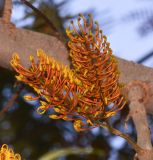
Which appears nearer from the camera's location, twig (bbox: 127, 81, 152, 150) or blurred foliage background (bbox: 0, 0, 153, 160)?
twig (bbox: 127, 81, 152, 150)

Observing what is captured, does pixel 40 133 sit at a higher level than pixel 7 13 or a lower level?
lower

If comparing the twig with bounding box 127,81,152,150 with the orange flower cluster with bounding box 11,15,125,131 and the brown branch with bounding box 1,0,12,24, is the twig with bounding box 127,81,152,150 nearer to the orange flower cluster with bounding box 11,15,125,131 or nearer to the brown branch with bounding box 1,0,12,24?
the orange flower cluster with bounding box 11,15,125,131

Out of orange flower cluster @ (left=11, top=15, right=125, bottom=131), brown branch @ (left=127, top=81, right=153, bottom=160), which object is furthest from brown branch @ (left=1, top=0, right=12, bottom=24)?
brown branch @ (left=127, top=81, right=153, bottom=160)

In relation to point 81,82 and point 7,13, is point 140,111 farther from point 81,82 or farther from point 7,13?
point 7,13

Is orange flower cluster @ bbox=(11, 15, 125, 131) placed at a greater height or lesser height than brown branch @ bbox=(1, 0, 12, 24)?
lesser

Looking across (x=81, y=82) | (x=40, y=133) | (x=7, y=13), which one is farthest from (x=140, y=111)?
(x=40, y=133)

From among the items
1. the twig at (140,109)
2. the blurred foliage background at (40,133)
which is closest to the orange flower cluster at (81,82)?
the twig at (140,109)

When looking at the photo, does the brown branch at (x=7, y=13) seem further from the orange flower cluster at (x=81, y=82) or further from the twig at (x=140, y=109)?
the twig at (x=140, y=109)

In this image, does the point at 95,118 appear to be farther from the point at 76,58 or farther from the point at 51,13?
the point at 51,13

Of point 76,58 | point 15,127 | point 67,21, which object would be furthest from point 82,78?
point 15,127
